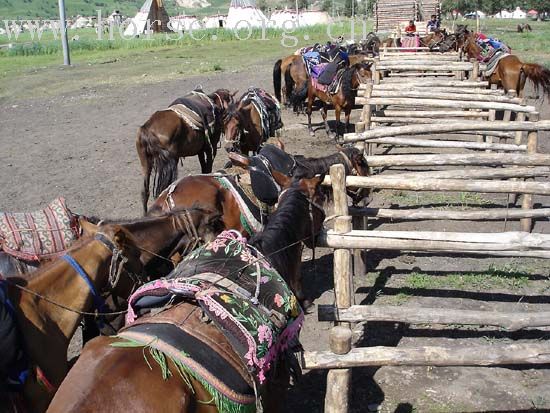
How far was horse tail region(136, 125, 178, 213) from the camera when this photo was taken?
7297mm

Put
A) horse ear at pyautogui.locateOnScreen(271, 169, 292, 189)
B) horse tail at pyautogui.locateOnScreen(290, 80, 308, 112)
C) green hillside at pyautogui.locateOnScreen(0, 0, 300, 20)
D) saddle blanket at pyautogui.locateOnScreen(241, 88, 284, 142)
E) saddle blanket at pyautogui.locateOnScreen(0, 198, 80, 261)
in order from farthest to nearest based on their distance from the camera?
1. green hillside at pyautogui.locateOnScreen(0, 0, 300, 20)
2. horse tail at pyautogui.locateOnScreen(290, 80, 308, 112)
3. saddle blanket at pyautogui.locateOnScreen(241, 88, 284, 142)
4. horse ear at pyautogui.locateOnScreen(271, 169, 292, 189)
5. saddle blanket at pyautogui.locateOnScreen(0, 198, 80, 261)

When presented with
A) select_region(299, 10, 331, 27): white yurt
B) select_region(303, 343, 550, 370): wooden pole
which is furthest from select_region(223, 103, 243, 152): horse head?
select_region(299, 10, 331, 27): white yurt

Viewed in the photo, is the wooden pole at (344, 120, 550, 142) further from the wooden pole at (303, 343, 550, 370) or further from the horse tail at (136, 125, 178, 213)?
the wooden pole at (303, 343, 550, 370)

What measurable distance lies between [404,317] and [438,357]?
504 mm

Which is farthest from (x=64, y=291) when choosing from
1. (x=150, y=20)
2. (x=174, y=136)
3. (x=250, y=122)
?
(x=150, y=20)

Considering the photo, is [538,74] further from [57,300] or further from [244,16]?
[244,16]

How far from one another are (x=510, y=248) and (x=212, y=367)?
1.99 meters

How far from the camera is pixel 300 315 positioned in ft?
9.08

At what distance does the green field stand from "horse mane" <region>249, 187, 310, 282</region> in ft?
59.2

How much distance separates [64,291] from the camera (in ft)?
10.3

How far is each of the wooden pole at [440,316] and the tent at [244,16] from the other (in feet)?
166

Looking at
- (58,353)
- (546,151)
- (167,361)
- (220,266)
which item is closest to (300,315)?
(220,266)

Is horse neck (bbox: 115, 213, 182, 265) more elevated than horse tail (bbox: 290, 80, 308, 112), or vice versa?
horse tail (bbox: 290, 80, 308, 112)

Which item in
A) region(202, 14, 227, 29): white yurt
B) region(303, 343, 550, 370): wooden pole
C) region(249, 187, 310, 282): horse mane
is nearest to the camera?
region(303, 343, 550, 370): wooden pole
